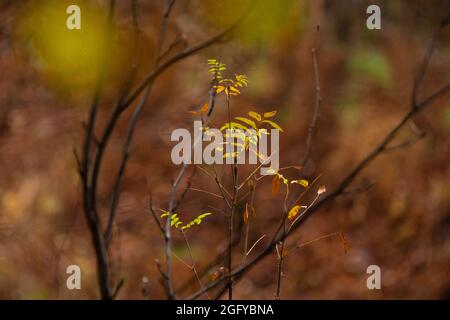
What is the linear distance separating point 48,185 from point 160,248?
3.31 ft

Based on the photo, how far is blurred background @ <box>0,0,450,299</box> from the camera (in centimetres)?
389

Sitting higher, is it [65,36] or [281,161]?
[65,36]

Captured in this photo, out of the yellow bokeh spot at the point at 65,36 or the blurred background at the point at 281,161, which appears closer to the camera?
the yellow bokeh spot at the point at 65,36

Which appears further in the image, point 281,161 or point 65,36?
point 281,161

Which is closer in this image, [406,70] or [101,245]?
[101,245]

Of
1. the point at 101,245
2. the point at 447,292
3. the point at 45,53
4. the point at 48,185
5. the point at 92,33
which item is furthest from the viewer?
the point at 48,185

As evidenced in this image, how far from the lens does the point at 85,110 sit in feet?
14.7

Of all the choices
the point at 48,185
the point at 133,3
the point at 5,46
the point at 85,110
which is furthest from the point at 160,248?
the point at 133,3

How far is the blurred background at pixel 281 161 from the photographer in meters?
3.89

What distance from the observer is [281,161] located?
14.0ft

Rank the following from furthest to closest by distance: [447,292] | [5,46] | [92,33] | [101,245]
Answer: [5,46]
[447,292]
[92,33]
[101,245]

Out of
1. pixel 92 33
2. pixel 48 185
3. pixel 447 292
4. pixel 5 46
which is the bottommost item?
pixel 447 292

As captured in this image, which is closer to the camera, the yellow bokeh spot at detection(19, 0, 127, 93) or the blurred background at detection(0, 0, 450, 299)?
the yellow bokeh spot at detection(19, 0, 127, 93)

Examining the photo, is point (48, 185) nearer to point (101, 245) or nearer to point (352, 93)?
point (352, 93)
